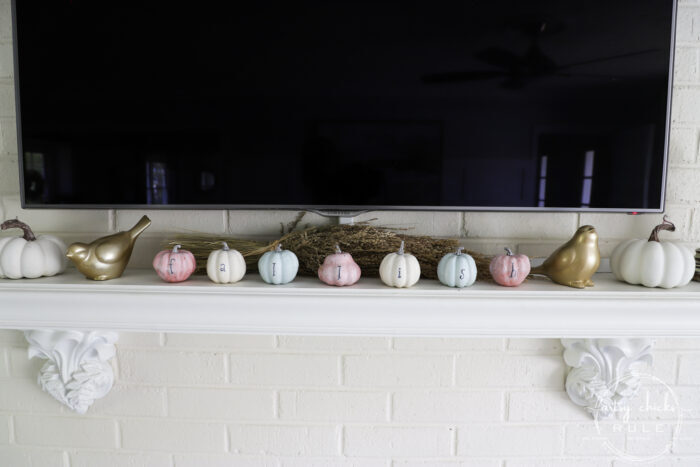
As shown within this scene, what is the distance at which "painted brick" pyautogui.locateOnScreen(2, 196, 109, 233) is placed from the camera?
37.0 inches

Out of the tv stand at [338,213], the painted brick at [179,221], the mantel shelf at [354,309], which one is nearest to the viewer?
the mantel shelf at [354,309]

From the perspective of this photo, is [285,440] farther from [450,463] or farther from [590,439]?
[590,439]

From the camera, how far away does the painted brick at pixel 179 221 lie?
3.06 feet

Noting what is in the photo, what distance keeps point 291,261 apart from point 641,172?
0.71m

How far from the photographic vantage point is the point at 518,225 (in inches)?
36.2

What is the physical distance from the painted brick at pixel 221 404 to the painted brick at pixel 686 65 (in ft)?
3.81

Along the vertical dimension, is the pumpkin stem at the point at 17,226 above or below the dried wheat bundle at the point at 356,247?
above

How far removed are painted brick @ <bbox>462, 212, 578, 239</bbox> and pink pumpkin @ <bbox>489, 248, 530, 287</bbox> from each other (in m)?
0.18

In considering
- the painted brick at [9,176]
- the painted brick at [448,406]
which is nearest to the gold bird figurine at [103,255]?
the painted brick at [9,176]

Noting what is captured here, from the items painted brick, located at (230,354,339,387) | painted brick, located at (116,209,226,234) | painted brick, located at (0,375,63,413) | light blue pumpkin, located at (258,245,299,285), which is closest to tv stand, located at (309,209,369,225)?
light blue pumpkin, located at (258,245,299,285)

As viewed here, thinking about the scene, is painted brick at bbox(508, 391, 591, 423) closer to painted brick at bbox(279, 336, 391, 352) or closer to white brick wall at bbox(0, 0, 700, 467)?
white brick wall at bbox(0, 0, 700, 467)

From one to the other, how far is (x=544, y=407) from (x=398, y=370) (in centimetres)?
36

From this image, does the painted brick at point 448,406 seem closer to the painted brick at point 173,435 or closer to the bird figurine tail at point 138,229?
the painted brick at point 173,435

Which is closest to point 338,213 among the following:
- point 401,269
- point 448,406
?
point 401,269
